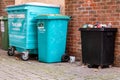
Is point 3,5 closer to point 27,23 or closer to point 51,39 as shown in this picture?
point 27,23

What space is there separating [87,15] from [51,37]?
3.95 ft

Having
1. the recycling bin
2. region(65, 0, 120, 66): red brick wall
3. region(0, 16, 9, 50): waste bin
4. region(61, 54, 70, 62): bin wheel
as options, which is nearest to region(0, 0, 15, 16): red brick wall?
region(0, 16, 9, 50): waste bin

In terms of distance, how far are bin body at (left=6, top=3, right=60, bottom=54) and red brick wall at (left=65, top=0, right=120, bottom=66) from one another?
0.62m

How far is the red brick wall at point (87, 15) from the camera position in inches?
342

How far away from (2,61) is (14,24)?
4.67 ft

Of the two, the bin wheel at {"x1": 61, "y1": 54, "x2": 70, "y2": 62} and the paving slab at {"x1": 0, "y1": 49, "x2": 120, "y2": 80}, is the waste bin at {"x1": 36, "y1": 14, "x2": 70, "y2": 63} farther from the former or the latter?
the paving slab at {"x1": 0, "y1": 49, "x2": 120, "y2": 80}

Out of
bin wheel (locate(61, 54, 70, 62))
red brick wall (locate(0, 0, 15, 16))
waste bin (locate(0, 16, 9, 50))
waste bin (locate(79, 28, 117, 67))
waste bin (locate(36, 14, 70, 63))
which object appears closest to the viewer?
waste bin (locate(79, 28, 117, 67))

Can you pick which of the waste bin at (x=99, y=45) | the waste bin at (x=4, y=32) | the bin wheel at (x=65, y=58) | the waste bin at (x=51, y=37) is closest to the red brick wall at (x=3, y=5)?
the waste bin at (x=4, y=32)

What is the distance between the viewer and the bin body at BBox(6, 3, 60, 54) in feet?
31.9

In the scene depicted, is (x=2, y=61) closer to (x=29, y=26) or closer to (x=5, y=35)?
(x=29, y=26)

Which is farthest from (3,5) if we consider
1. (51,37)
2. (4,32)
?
(51,37)

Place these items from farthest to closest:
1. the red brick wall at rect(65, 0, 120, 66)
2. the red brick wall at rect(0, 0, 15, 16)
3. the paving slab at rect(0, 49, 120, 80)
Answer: the red brick wall at rect(0, 0, 15, 16) < the red brick wall at rect(65, 0, 120, 66) < the paving slab at rect(0, 49, 120, 80)

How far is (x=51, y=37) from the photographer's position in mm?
9328

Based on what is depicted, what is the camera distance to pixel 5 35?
12312 mm
